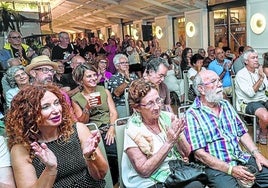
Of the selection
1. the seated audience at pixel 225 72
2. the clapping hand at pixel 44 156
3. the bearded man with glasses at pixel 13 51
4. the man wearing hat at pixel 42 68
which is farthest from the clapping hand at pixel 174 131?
the bearded man with glasses at pixel 13 51

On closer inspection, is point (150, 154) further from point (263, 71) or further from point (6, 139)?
point (263, 71)

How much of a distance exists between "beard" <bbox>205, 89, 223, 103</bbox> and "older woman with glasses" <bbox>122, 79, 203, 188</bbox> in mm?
334

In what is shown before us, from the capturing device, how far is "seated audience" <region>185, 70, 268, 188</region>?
5.87 ft

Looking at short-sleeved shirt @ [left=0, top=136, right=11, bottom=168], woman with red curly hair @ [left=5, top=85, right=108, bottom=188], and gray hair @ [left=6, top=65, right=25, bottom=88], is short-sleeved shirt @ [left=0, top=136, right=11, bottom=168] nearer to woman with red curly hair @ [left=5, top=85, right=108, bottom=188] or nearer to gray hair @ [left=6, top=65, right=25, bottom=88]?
woman with red curly hair @ [left=5, top=85, right=108, bottom=188]

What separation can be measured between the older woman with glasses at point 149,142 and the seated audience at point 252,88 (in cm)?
180

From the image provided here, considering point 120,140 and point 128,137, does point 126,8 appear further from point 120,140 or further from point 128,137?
point 128,137

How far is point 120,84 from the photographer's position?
3252mm

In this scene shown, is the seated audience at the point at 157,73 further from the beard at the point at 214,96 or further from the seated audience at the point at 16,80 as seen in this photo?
the seated audience at the point at 16,80

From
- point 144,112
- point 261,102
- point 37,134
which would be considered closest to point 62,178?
point 37,134

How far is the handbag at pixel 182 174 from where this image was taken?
1607mm

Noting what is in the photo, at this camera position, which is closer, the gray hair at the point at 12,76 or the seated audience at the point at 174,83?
the gray hair at the point at 12,76

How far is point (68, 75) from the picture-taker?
368 centimetres

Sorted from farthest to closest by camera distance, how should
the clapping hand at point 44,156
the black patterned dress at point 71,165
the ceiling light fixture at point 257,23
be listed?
the ceiling light fixture at point 257,23 → the black patterned dress at point 71,165 → the clapping hand at point 44,156

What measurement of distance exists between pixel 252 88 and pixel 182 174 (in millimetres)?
2087
